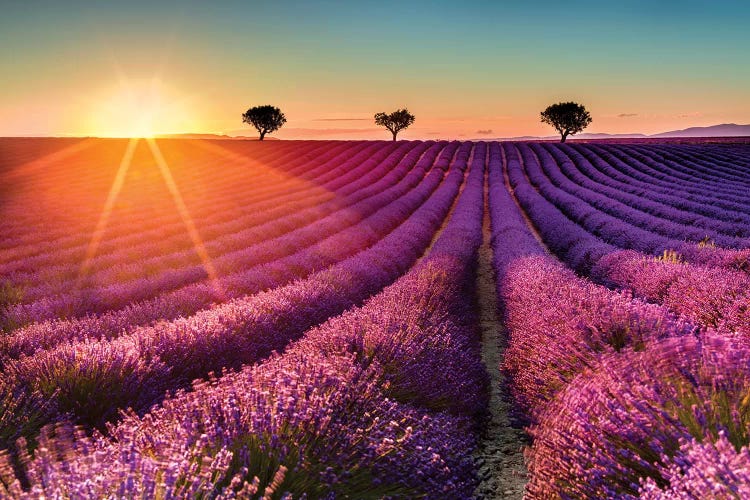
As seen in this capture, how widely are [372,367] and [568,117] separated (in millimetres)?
63734

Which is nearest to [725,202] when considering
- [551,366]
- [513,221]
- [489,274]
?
[513,221]

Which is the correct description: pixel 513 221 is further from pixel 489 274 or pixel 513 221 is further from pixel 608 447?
pixel 608 447

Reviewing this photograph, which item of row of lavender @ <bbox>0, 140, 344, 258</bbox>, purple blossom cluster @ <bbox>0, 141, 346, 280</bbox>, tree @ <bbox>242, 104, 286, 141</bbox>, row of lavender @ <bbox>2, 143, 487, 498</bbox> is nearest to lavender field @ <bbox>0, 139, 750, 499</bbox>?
row of lavender @ <bbox>2, 143, 487, 498</bbox>

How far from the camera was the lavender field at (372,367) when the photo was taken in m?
2.10

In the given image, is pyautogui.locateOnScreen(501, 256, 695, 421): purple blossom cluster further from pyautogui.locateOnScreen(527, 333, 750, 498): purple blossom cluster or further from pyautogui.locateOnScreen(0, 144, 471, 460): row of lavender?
pyautogui.locateOnScreen(0, 144, 471, 460): row of lavender

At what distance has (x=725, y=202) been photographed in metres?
17.1

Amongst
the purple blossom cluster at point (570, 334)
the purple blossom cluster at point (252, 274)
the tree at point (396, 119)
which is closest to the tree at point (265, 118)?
the tree at point (396, 119)

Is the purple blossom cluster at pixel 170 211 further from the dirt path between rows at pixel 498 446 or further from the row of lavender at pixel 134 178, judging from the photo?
the dirt path between rows at pixel 498 446

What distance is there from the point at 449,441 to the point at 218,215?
13.9 m

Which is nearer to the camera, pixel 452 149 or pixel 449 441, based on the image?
pixel 449 441

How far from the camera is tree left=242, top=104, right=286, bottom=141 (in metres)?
60.0

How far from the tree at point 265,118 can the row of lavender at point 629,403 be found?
195 feet

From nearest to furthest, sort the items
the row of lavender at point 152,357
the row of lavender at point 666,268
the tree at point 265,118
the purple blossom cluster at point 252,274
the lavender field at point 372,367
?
the lavender field at point 372,367, the row of lavender at point 152,357, the purple blossom cluster at point 252,274, the row of lavender at point 666,268, the tree at point 265,118

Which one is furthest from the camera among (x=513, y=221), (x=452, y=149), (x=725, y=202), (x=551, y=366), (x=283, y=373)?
(x=452, y=149)
